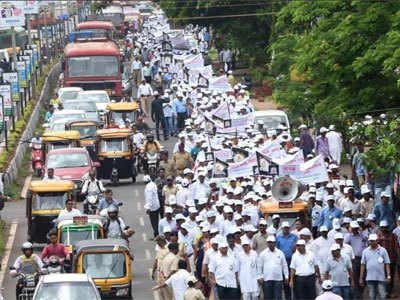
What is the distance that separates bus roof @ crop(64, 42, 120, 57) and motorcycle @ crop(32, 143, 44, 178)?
17.5 m

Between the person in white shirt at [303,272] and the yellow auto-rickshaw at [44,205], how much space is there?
405 inches

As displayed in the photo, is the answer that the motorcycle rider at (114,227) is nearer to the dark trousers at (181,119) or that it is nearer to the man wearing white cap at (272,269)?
the man wearing white cap at (272,269)

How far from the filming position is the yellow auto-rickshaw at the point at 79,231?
99.0ft

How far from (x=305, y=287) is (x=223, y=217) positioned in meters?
2.96

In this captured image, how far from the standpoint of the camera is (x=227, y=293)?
25.6m

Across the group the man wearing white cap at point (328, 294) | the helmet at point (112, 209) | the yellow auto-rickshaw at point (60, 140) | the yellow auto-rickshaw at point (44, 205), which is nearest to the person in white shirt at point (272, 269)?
the man wearing white cap at point (328, 294)

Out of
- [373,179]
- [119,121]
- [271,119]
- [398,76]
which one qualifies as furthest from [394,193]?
[119,121]

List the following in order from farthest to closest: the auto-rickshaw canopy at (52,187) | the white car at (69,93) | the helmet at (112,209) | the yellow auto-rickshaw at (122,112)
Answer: the white car at (69,93) < the yellow auto-rickshaw at (122,112) < the auto-rickshaw canopy at (52,187) < the helmet at (112,209)

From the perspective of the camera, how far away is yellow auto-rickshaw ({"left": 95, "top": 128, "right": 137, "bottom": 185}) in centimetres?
4366

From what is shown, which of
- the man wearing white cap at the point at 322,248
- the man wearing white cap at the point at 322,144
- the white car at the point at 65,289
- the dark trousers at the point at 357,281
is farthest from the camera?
the man wearing white cap at the point at 322,144

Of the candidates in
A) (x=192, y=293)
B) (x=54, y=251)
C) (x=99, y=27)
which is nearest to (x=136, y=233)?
(x=54, y=251)

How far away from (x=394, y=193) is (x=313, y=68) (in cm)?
304

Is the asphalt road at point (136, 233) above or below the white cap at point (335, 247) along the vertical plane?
below

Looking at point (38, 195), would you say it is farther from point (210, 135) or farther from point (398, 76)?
point (398, 76)
